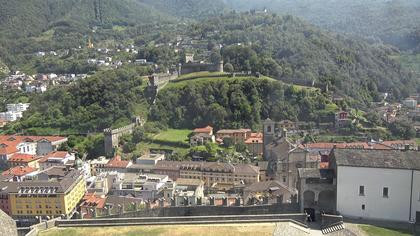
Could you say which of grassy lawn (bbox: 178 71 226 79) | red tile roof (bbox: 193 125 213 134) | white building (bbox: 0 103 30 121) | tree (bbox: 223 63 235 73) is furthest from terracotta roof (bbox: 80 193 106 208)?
white building (bbox: 0 103 30 121)

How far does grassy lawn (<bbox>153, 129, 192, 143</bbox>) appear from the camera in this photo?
54.6 metres

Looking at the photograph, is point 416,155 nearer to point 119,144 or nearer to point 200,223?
point 200,223

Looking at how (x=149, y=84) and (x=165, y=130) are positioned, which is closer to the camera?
(x=165, y=130)

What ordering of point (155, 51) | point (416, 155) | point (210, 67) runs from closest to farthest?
point (416, 155)
point (210, 67)
point (155, 51)

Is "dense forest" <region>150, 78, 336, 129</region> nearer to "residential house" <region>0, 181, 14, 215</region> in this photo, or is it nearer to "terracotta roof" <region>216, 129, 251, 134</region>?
"terracotta roof" <region>216, 129, 251, 134</region>

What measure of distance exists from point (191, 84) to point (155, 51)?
3220 cm

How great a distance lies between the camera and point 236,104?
59.4 m

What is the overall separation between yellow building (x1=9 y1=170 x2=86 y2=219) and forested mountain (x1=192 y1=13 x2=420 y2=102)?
135 feet

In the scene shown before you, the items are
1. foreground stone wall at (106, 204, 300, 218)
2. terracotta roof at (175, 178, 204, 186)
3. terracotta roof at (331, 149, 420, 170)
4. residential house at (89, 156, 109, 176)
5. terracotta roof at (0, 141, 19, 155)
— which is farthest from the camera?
terracotta roof at (0, 141, 19, 155)

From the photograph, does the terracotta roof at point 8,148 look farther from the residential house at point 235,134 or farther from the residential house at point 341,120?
the residential house at point 341,120

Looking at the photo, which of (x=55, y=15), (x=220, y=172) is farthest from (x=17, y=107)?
(x=55, y=15)

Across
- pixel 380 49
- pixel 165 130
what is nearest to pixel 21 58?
pixel 165 130

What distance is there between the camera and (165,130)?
58750 mm

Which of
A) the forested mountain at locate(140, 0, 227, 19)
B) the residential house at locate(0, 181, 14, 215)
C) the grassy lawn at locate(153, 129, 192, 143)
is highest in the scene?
the forested mountain at locate(140, 0, 227, 19)
